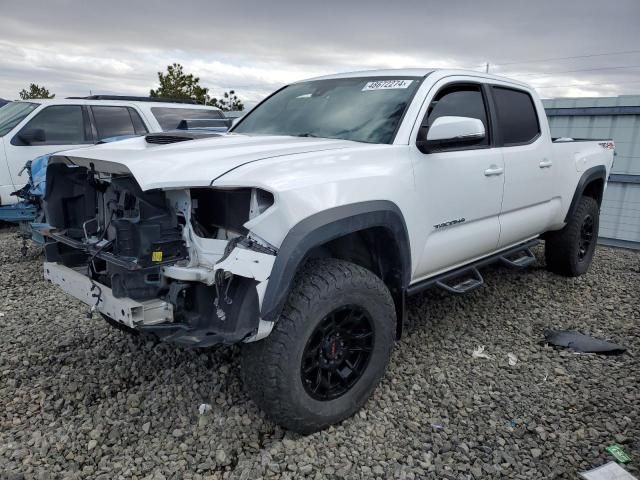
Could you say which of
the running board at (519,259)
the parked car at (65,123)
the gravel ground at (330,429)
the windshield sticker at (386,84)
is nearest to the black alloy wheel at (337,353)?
the gravel ground at (330,429)

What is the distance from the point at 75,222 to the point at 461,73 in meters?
2.87

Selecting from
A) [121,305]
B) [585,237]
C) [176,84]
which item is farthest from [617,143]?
[176,84]

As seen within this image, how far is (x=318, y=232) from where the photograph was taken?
7.89 ft

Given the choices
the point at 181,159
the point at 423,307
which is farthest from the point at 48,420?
the point at 423,307

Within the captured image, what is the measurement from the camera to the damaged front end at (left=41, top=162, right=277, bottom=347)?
2289mm

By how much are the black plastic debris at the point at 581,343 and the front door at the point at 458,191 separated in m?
0.87

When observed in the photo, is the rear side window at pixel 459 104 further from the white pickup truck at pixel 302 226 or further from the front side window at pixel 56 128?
the front side window at pixel 56 128

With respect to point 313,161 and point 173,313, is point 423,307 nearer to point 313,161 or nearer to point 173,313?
point 313,161

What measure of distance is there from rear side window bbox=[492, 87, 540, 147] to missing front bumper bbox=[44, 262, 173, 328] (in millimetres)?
2961

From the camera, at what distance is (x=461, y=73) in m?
3.74

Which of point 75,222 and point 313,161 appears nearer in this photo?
point 313,161

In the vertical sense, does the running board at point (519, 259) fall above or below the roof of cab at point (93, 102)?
below

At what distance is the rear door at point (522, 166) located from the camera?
399 centimetres

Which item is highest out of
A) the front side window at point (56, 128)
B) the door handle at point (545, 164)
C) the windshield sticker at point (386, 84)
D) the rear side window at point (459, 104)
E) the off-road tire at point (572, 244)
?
the windshield sticker at point (386, 84)
